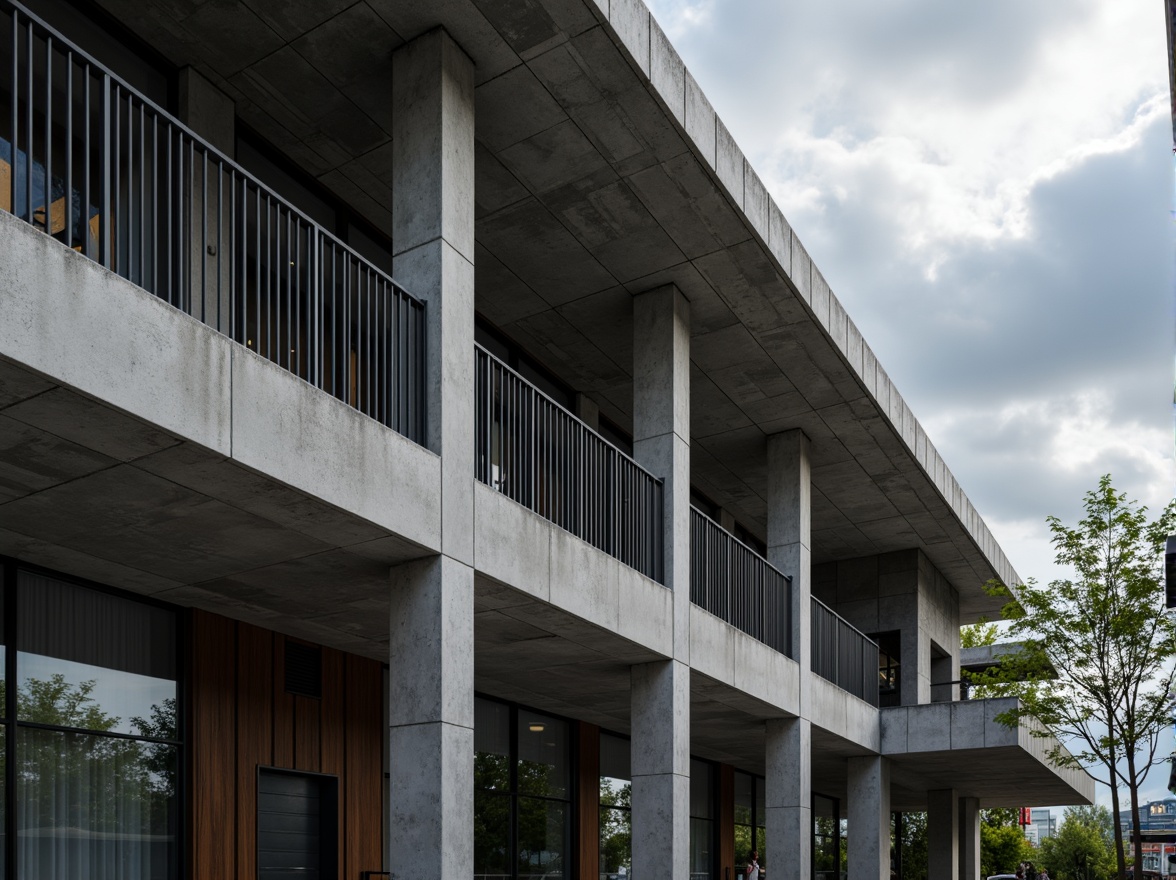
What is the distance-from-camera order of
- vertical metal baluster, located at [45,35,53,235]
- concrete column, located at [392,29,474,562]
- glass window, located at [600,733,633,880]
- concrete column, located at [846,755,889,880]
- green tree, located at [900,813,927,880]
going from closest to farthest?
vertical metal baluster, located at [45,35,53,235]
concrete column, located at [392,29,474,562]
glass window, located at [600,733,633,880]
concrete column, located at [846,755,889,880]
green tree, located at [900,813,927,880]

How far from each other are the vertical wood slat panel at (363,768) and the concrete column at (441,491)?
4339 millimetres

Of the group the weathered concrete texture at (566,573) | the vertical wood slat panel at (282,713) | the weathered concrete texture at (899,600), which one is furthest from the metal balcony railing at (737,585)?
the weathered concrete texture at (899,600)

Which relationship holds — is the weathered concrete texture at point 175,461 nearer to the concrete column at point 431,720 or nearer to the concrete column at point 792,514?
the concrete column at point 431,720

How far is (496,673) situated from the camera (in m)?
15.9

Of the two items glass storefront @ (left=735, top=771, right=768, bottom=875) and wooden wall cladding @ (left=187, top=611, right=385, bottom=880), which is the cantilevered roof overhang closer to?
wooden wall cladding @ (left=187, top=611, right=385, bottom=880)

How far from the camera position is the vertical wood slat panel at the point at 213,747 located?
484 inches

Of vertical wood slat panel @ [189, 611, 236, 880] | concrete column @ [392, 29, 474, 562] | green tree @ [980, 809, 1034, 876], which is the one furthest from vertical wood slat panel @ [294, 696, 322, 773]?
green tree @ [980, 809, 1034, 876]

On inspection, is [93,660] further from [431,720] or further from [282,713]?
[431,720]

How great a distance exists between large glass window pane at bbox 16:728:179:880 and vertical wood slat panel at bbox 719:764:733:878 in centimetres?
1543

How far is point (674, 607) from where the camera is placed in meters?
14.8

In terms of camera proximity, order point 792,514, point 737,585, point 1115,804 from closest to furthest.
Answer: point 737,585 → point 792,514 → point 1115,804

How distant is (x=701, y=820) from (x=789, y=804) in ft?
22.0

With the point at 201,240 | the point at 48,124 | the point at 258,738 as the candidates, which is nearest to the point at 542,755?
the point at 258,738

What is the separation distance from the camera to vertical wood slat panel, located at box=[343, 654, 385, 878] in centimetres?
1442
